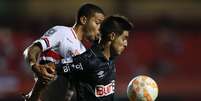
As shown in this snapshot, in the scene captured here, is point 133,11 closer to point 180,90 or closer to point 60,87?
point 180,90

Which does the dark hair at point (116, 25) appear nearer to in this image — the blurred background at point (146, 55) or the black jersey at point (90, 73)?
the black jersey at point (90, 73)

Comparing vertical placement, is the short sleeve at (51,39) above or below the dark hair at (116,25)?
below

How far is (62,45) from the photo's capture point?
9430mm

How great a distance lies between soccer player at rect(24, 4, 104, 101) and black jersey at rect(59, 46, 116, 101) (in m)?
0.21

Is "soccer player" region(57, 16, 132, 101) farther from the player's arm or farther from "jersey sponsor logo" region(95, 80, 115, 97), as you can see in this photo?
the player's arm

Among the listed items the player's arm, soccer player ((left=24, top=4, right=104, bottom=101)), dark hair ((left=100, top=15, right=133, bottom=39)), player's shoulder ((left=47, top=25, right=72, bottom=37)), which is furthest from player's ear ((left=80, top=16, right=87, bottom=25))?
the player's arm

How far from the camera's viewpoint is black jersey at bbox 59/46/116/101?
28.9ft

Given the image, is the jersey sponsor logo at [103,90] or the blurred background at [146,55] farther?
the blurred background at [146,55]

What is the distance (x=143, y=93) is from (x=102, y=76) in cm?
56

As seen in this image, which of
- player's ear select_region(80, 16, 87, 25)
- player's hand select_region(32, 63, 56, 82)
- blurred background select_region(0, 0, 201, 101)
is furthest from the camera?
blurred background select_region(0, 0, 201, 101)

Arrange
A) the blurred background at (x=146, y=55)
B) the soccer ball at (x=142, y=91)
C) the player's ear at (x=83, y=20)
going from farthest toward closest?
the blurred background at (x=146, y=55) < the player's ear at (x=83, y=20) < the soccer ball at (x=142, y=91)

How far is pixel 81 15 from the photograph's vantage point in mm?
9609

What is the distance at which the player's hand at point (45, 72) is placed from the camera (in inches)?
336

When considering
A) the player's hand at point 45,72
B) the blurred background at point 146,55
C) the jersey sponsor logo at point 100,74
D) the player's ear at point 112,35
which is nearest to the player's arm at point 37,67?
the player's hand at point 45,72
